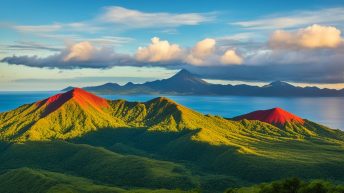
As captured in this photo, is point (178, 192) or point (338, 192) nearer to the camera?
point (338, 192)

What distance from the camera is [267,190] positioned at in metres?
127

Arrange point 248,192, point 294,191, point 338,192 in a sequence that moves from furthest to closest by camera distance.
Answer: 1. point 248,192
2. point 294,191
3. point 338,192

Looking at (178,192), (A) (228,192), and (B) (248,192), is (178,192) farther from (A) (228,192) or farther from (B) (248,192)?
(A) (228,192)

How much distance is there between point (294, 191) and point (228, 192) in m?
27.4

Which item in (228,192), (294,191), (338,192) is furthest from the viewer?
(228,192)

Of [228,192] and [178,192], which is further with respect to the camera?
[178,192]

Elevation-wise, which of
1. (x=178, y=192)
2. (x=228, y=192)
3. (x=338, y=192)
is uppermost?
(x=338, y=192)

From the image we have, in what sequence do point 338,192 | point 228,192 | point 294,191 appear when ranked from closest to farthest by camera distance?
1. point 338,192
2. point 294,191
3. point 228,192

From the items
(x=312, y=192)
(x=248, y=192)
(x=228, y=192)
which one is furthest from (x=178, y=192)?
(x=312, y=192)

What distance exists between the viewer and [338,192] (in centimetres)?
11288

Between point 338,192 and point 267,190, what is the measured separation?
2117 cm

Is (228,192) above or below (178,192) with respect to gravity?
above

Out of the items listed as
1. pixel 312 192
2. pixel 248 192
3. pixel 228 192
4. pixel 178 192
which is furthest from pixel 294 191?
pixel 178 192

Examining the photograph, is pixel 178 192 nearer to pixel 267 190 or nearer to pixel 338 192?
pixel 267 190
